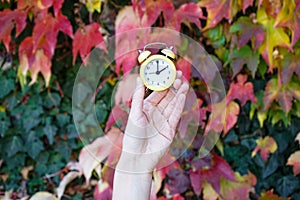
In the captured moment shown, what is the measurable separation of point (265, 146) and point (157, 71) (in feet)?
3.70

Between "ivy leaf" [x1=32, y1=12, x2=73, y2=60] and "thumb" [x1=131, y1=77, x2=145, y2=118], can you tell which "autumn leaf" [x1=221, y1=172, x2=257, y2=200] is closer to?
"ivy leaf" [x1=32, y1=12, x2=73, y2=60]

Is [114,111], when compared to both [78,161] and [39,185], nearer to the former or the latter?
[78,161]

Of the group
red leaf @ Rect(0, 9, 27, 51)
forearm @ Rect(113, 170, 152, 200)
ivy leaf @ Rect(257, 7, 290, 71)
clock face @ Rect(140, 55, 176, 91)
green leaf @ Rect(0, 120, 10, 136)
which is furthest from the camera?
green leaf @ Rect(0, 120, 10, 136)

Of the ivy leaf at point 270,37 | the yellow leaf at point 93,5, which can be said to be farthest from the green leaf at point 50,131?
the ivy leaf at point 270,37

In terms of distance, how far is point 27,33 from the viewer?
1794mm

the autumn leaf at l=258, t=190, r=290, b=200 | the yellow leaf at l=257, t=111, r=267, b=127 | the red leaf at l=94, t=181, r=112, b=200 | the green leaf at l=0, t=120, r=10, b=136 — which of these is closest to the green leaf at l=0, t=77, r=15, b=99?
the green leaf at l=0, t=120, r=10, b=136

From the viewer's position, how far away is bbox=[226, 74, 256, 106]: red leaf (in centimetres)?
168

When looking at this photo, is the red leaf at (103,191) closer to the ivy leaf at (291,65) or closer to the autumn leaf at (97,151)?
the autumn leaf at (97,151)

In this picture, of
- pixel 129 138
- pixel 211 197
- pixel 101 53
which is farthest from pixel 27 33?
pixel 129 138

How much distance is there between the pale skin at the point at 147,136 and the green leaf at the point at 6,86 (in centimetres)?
105

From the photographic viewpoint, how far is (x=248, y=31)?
159 cm

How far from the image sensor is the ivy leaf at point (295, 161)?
1730mm

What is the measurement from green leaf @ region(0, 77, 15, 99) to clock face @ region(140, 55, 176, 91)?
117 cm

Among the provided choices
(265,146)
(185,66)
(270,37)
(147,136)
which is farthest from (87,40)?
(147,136)
